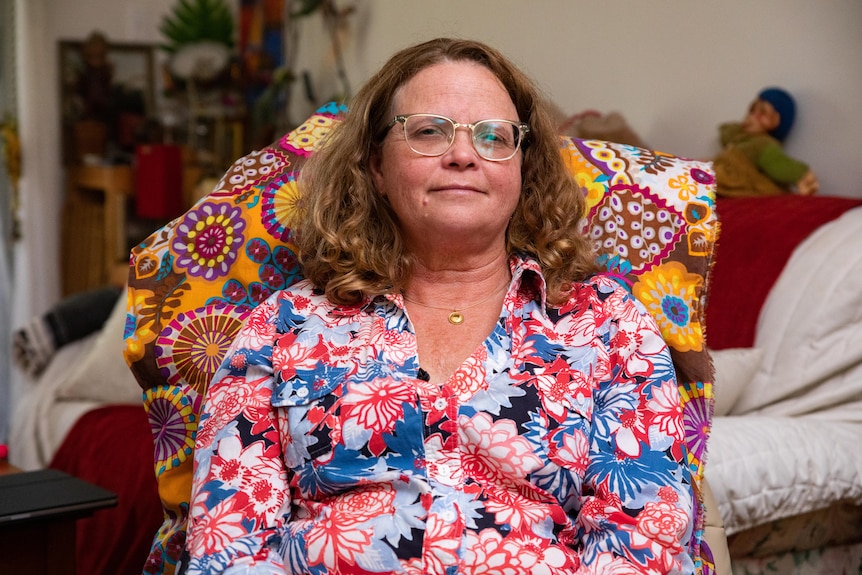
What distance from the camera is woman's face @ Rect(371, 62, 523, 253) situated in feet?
4.64

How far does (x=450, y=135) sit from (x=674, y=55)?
1.85 metres

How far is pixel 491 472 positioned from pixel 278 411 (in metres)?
0.32

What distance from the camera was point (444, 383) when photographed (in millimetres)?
1321

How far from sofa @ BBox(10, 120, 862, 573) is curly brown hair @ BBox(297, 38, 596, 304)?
94mm

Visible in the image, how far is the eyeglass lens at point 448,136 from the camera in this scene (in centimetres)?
143

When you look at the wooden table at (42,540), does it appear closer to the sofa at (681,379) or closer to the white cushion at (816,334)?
the sofa at (681,379)

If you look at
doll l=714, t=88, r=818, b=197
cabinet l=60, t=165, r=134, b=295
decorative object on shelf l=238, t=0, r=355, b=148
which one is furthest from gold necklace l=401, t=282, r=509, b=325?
cabinet l=60, t=165, r=134, b=295

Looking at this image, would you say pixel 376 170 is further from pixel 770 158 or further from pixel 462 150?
pixel 770 158

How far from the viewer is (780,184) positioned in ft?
8.79

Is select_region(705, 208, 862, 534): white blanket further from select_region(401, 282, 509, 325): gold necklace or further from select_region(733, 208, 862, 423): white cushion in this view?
select_region(401, 282, 509, 325): gold necklace

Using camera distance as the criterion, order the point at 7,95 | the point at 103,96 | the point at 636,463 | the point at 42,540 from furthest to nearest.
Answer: the point at 103,96 → the point at 7,95 → the point at 42,540 → the point at 636,463

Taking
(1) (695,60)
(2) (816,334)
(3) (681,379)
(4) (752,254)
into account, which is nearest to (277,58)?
(1) (695,60)

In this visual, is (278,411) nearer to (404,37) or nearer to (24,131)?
(404,37)

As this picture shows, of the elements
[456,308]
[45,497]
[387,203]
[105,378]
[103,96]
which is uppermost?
[387,203]
